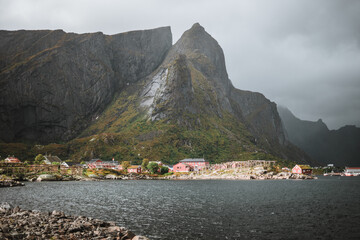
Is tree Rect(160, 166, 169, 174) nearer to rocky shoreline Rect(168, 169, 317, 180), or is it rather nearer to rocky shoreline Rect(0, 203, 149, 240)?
rocky shoreline Rect(168, 169, 317, 180)

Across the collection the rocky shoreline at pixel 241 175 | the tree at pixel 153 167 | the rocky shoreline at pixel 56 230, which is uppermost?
the rocky shoreline at pixel 56 230

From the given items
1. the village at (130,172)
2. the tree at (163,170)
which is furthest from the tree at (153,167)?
the tree at (163,170)

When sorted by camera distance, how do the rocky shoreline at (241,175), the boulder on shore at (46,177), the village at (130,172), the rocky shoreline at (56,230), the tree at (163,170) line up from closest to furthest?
1. the rocky shoreline at (56,230)
2. the boulder on shore at (46,177)
3. the village at (130,172)
4. the rocky shoreline at (241,175)
5. the tree at (163,170)

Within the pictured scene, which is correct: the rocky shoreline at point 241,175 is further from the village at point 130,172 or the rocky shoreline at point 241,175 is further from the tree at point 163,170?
the tree at point 163,170

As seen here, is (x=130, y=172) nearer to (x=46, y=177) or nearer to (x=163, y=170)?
(x=163, y=170)

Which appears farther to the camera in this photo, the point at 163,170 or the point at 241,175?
the point at 163,170

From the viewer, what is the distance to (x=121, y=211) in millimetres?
48844

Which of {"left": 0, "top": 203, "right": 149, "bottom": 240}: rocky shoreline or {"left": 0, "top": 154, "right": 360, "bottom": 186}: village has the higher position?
{"left": 0, "top": 203, "right": 149, "bottom": 240}: rocky shoreline

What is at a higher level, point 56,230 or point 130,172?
point 56,230

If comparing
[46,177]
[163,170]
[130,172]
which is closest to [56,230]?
[46,177]

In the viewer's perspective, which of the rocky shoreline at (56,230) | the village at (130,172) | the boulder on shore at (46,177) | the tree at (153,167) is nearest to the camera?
the rocky shoreline at (56,230)

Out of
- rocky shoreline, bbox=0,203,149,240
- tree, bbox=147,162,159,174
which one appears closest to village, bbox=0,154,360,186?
tree, bbox=147,162,159,174

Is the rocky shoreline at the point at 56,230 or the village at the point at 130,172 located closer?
the rocky shoreline at the point at 56,230

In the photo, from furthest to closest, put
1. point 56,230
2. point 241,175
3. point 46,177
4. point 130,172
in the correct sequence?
point 130,172, point 241,175, point 46,177, point 56,230
